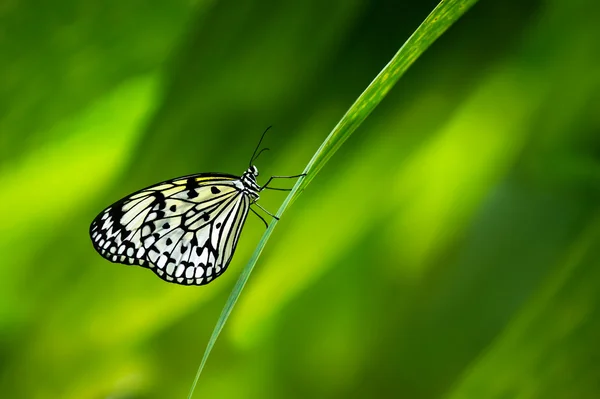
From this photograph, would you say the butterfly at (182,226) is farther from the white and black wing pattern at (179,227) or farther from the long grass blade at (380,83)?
the long grass blade at (380,83)

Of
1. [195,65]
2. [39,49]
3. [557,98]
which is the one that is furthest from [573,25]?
[39,49]

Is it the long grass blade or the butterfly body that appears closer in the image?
the long grass blade

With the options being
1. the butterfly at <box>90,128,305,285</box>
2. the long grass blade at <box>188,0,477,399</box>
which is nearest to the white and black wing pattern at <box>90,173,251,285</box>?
the butterfly at <box>90,128,305,285</box>

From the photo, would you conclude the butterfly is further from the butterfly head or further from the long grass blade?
the long grass blade

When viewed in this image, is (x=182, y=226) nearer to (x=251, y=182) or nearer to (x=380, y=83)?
(x=251, y=182)

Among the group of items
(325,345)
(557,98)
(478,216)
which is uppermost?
(557,98)

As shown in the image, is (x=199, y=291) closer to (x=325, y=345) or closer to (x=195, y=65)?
(x=325, y=345)
